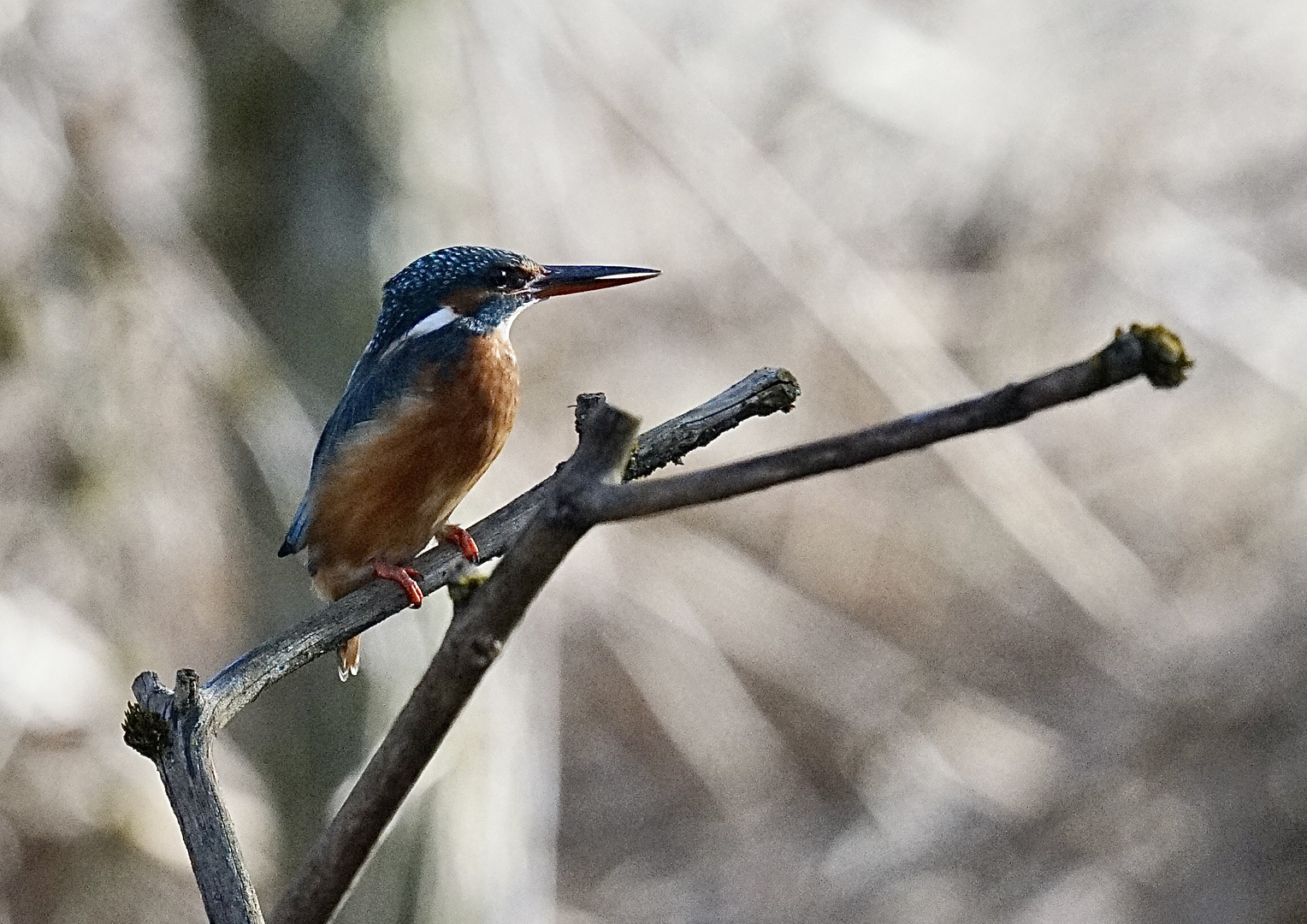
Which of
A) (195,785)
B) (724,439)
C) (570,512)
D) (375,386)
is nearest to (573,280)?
(375,386)

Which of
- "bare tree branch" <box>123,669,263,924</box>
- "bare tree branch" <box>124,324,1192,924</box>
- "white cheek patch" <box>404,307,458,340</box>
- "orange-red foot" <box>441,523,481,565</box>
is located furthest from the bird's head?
"bare tree branch" <box>123,669,263,924</box>

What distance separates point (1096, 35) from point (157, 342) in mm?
3457

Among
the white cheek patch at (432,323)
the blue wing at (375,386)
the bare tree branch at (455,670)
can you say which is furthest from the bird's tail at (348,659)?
the bare tree branch at (455,670)

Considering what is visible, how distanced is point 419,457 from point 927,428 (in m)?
1.27

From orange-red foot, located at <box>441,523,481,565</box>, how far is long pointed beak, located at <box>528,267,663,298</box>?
0.35m

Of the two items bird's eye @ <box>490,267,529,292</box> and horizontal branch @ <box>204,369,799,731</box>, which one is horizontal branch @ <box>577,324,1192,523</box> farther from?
bird's eye @ <box>490,267,529,292</box>

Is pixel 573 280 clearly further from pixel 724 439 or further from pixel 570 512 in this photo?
pixel 724 439

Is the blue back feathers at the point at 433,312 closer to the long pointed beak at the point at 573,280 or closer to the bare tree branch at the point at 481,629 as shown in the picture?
the long pointed beak at the point at 573,280

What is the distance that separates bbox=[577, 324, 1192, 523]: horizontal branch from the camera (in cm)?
67

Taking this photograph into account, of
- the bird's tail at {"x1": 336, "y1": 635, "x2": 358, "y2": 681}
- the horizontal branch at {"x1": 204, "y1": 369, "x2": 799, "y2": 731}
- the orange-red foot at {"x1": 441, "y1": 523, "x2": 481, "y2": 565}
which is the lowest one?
the horizontal branch at {"x1": 204, "y1": 369, "x2": 799, "y2": 731}

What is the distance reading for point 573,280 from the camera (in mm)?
1870

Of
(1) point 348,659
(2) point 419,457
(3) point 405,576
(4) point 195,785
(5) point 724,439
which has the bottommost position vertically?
(4) point 195,785

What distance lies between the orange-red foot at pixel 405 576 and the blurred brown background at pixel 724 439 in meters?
2.03

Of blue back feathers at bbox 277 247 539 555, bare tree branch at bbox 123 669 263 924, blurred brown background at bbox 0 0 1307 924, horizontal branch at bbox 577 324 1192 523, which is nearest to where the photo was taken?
horizontal branch at bbox 577 324 1192 523
